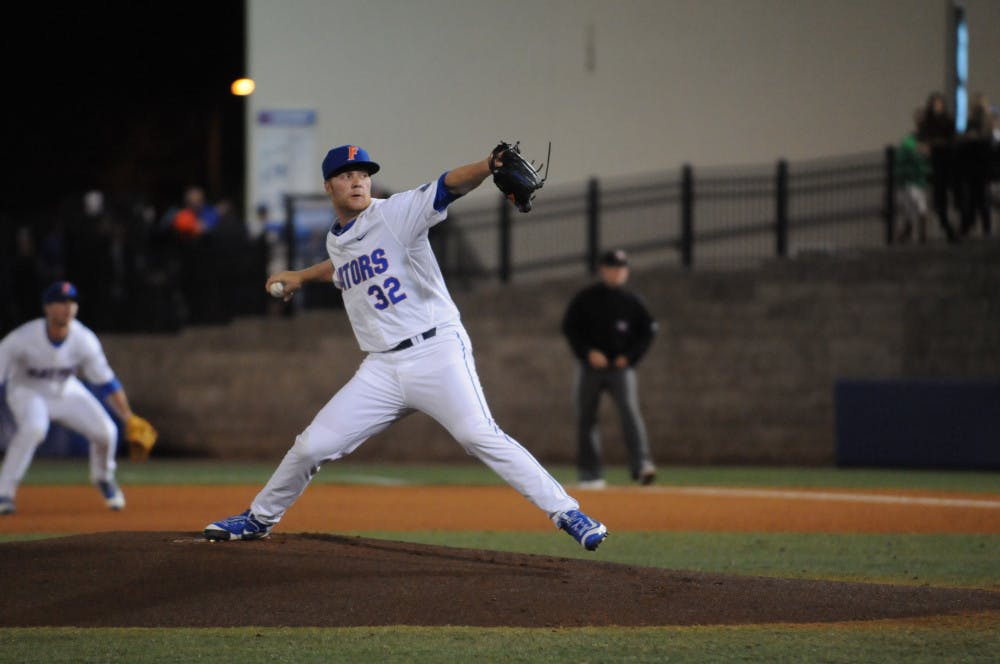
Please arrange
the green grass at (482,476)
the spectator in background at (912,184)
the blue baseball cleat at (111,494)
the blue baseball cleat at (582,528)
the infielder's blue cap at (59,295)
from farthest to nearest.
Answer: the spectator in background at (912,184)
the green grass at (482,476)
the blue baseball cleat at (111,494)
the infielder's blue cap at (59,295)
the blue baseball cleat at (582,528)

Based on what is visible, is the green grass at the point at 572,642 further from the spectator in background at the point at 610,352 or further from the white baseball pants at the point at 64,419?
the white baseball pants at the point at 64,419

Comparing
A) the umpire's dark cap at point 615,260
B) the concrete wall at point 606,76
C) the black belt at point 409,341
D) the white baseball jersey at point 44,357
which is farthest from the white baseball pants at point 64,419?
the concrete wall at point 606,76

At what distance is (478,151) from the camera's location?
23.4 meters

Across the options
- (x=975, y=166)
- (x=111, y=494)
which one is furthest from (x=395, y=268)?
(x=975, y=166)

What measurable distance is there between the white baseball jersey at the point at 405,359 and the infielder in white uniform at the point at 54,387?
199 inches

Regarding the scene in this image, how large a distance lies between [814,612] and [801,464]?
41.7 ft

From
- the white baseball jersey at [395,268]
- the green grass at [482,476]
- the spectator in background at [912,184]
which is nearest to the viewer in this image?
the white baseball jersey at [395,268]

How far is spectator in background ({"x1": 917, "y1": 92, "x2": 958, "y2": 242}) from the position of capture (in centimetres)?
1839

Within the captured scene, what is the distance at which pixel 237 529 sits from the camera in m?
8.30

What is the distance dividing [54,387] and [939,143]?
11.0 metres

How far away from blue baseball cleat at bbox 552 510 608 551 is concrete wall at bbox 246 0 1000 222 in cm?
1445

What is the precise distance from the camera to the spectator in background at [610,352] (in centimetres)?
1468

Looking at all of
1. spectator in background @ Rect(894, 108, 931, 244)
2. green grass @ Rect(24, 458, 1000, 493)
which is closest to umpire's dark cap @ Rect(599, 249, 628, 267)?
green grass @ Rect(24, 458, 1000, 493)

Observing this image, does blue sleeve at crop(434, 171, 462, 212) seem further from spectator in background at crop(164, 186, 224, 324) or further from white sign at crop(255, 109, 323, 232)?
white sign at crop(255, 109, 323, 232)
